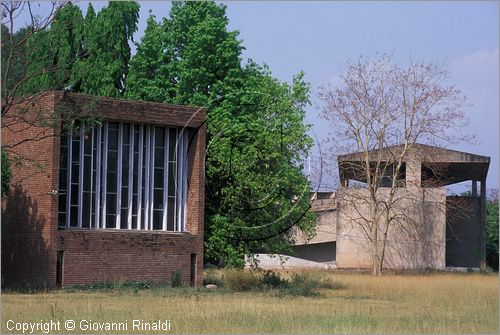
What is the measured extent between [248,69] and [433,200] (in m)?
18.0

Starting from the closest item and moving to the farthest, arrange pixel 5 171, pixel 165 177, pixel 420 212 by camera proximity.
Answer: pixel 5 171 → pixel 165 177 → pixel 420 212

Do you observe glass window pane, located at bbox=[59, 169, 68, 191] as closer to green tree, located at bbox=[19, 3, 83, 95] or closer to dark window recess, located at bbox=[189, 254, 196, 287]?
green tree, located at bbox=[19, 3, 83, 95]

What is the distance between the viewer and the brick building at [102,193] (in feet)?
105

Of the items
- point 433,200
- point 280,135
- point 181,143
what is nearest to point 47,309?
point 181,143

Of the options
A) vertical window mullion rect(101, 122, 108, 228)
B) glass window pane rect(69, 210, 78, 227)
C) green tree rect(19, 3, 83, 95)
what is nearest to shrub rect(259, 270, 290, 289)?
vertical window mullion rect(101, 122, 108, 228)

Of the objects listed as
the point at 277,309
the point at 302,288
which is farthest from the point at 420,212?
the point at 277,309

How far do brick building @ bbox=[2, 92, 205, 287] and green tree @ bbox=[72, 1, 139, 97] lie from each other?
2152 cm

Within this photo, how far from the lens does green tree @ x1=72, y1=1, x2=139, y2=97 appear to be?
5644 centimetres

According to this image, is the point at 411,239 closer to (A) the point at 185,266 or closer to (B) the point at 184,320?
(A) the point at 185,266

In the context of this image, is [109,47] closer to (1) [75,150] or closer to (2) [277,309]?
(1) [75,150]

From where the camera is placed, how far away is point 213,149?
37.5 metres

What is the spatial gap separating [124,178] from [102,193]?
1.14 metres

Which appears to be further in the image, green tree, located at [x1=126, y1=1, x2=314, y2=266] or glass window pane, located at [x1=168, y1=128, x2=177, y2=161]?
green tree, located at [x1=126, y1=1, x2=314, y2=266]

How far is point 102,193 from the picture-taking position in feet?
111
